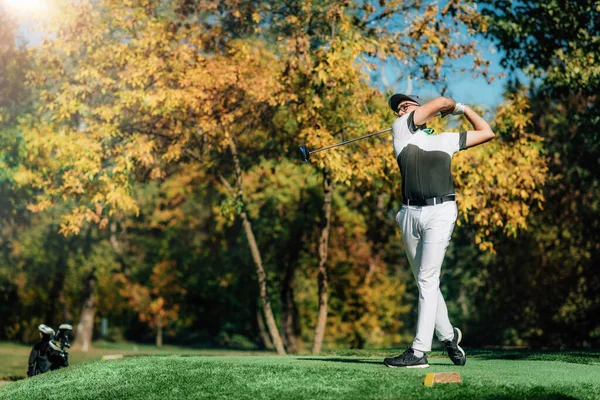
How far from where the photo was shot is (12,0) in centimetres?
2631

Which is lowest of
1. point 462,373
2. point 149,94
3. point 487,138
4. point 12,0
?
point 462,373

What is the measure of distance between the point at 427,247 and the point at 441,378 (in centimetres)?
144

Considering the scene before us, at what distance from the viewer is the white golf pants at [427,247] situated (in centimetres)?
816

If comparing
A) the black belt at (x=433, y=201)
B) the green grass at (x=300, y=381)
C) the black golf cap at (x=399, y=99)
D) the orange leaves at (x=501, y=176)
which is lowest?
the green grass at (x=300, y=381)

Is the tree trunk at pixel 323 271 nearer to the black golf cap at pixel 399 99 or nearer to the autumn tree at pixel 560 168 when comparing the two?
the autumn tree at pixel 560 168

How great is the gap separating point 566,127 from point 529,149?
1106 centimetres

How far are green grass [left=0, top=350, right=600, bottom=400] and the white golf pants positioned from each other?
1.44 ft

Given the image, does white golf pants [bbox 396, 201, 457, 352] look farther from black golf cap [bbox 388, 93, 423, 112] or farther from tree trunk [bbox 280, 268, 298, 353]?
tree trunk [bbox 280, 268, 298, 353]

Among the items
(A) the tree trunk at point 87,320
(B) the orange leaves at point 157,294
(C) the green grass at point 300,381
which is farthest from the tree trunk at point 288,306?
(C) the green grass at point 300,381

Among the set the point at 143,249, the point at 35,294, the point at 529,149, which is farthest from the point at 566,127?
the point at 35,294

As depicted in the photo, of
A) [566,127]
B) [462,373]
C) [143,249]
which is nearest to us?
[462,373]

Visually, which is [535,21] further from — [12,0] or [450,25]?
[12,0]

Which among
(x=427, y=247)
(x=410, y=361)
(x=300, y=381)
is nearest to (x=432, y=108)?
(x=427, y=247)

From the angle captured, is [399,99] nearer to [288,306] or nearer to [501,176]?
Result: [501,176]
